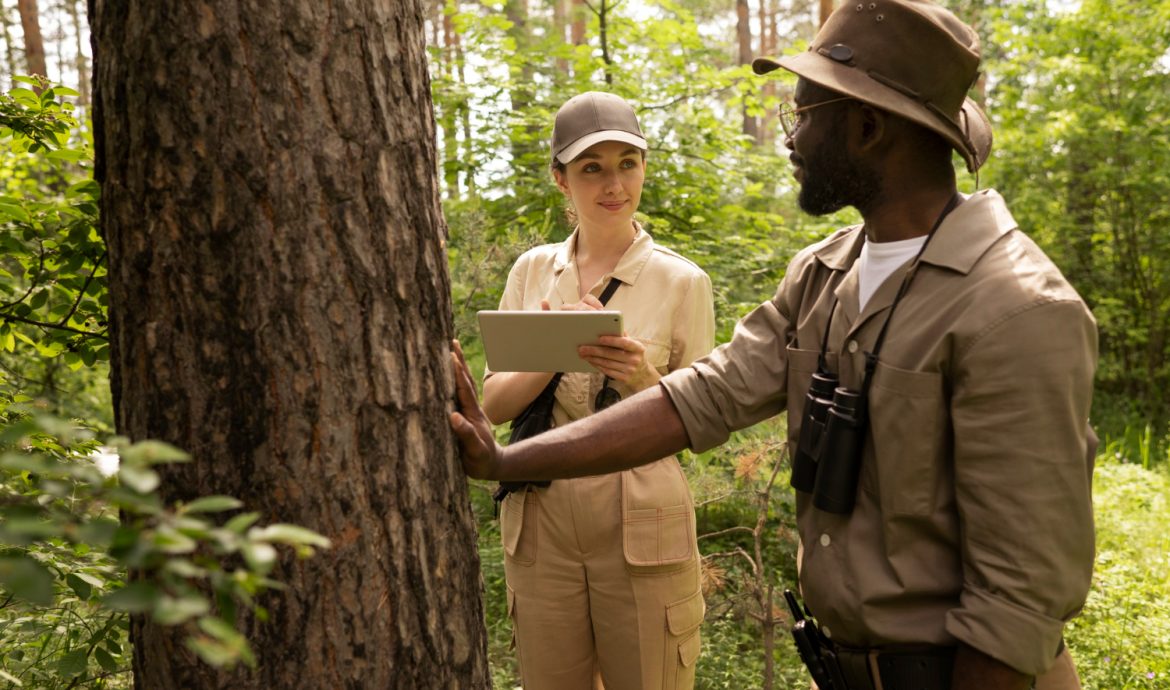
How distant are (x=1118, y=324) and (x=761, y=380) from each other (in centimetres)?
1111

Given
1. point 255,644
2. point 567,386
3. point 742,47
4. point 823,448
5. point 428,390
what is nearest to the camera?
point 255,644

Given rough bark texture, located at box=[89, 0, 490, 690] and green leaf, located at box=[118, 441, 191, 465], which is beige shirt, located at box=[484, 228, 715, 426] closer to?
rough bark texture, located at box=[89, 0, 490, 690]

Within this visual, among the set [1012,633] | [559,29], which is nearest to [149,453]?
[1012,633]

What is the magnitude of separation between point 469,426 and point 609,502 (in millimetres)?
1027

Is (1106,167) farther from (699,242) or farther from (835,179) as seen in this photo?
(835,179)

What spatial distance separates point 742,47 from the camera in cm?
1700

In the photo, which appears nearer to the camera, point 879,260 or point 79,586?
point 879,260

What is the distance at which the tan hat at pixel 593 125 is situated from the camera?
9.95ft

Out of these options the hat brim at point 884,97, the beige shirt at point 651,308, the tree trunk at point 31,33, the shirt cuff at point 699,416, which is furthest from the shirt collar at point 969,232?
the tree trunk at point 31,33

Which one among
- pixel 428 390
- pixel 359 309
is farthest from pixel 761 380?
pixel 359 309

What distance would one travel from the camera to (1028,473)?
1665 mm

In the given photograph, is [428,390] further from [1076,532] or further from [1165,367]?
[1165,367]

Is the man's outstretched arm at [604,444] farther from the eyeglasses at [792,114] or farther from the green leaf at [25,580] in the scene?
the green leaf at [25,580]

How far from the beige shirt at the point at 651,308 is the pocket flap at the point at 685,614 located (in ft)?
2.21
